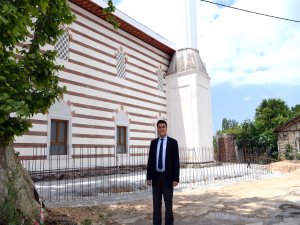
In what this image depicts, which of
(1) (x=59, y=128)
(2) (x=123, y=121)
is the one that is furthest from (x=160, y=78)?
(1) (x=59, y=128)

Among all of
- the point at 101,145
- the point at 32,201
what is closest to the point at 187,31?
the point at 101,145

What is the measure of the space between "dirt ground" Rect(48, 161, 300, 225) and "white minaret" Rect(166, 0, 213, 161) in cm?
1070

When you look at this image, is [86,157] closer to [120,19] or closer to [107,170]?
[107,170]

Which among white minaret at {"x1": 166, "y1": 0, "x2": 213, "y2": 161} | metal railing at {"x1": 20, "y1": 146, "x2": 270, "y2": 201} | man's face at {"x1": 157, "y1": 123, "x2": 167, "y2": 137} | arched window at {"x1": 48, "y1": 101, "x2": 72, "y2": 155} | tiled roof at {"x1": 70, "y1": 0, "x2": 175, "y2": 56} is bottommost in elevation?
metal railing at {"x1": 20, "y1": 146, "x2": 270, "y2": 201}

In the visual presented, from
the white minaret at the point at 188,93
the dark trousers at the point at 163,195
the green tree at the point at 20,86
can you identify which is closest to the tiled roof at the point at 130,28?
the white minaret at the point at 188,93

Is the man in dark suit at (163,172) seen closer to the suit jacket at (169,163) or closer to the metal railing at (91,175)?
the suit jacket at (169,163)

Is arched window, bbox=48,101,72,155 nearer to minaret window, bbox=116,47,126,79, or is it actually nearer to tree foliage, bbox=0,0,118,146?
minaret window, bbox=116,47,126,79

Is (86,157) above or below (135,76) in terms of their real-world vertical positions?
below

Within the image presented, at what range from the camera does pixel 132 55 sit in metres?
18.1

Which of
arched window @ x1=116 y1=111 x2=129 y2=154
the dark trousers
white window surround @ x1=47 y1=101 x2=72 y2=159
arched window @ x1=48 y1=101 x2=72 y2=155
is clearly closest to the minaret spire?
arched window @ x1=116 y1=111 x2=129 y2=154

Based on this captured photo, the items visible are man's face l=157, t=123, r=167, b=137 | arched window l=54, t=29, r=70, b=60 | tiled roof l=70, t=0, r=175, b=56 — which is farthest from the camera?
tiled roof l=70, t=0, r=175, b=56

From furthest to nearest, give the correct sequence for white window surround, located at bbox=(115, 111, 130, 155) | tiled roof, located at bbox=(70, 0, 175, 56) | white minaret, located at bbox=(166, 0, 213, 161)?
white minaret, located at bbox=(166, 0, 213, 161), white window surround, located at bbox=(115, 111, 130, 155), tiled roof, located at bbox=(70, 0, 175, 56)

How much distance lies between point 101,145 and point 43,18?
9386mm

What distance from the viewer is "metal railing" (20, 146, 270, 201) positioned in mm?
9758
